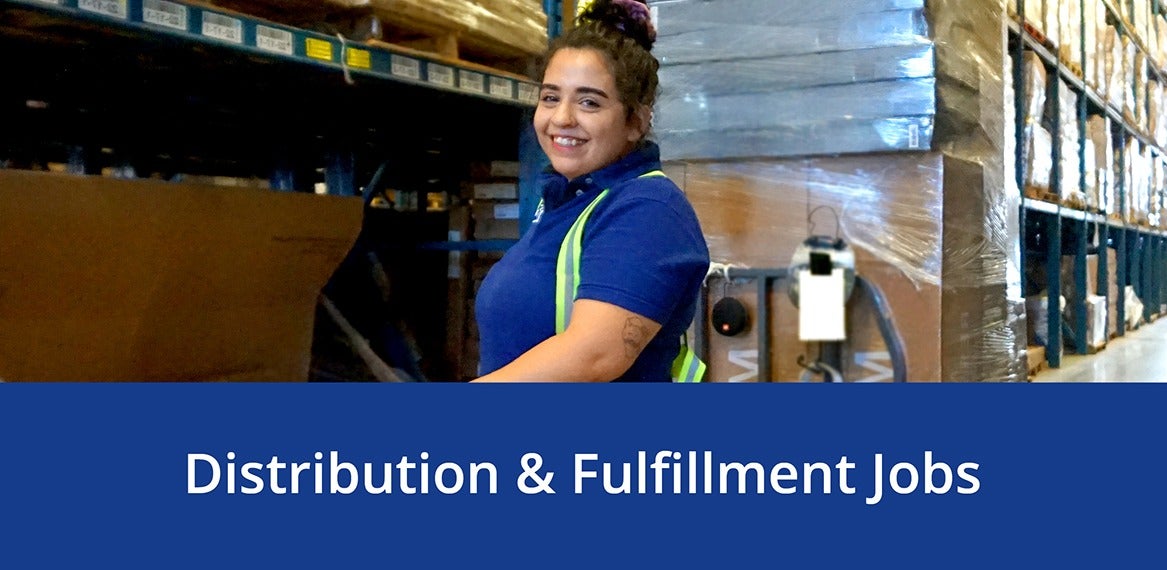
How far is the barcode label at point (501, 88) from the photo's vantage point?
9.80ft

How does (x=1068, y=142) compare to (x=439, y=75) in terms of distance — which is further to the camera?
(x=1068, y=142)

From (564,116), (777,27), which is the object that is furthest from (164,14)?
(777,27)

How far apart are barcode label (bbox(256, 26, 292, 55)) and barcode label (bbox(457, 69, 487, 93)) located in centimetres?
64

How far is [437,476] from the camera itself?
137 cm

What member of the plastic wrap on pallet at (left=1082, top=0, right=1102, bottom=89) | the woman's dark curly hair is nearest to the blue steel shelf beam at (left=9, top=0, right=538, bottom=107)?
the woman's dark curly hair

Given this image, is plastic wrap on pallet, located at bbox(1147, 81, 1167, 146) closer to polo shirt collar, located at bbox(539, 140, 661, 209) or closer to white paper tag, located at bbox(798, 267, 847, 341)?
white paper tag, located at bbox(798, 267, 847, 341)

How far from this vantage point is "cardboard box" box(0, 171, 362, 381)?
198 cm

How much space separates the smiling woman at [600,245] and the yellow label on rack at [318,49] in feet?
3.84

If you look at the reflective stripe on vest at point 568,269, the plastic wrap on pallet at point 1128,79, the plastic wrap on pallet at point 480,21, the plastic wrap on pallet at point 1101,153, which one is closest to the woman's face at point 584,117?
the reflective stripe on vest at point 568,269

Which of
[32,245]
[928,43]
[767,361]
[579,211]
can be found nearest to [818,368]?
[767,361]

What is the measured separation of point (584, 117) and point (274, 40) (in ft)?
4.19

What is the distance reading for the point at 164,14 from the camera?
6.59 ft

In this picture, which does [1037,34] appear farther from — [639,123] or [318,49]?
[639,123]

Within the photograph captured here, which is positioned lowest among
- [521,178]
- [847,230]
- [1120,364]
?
[1120,364]
